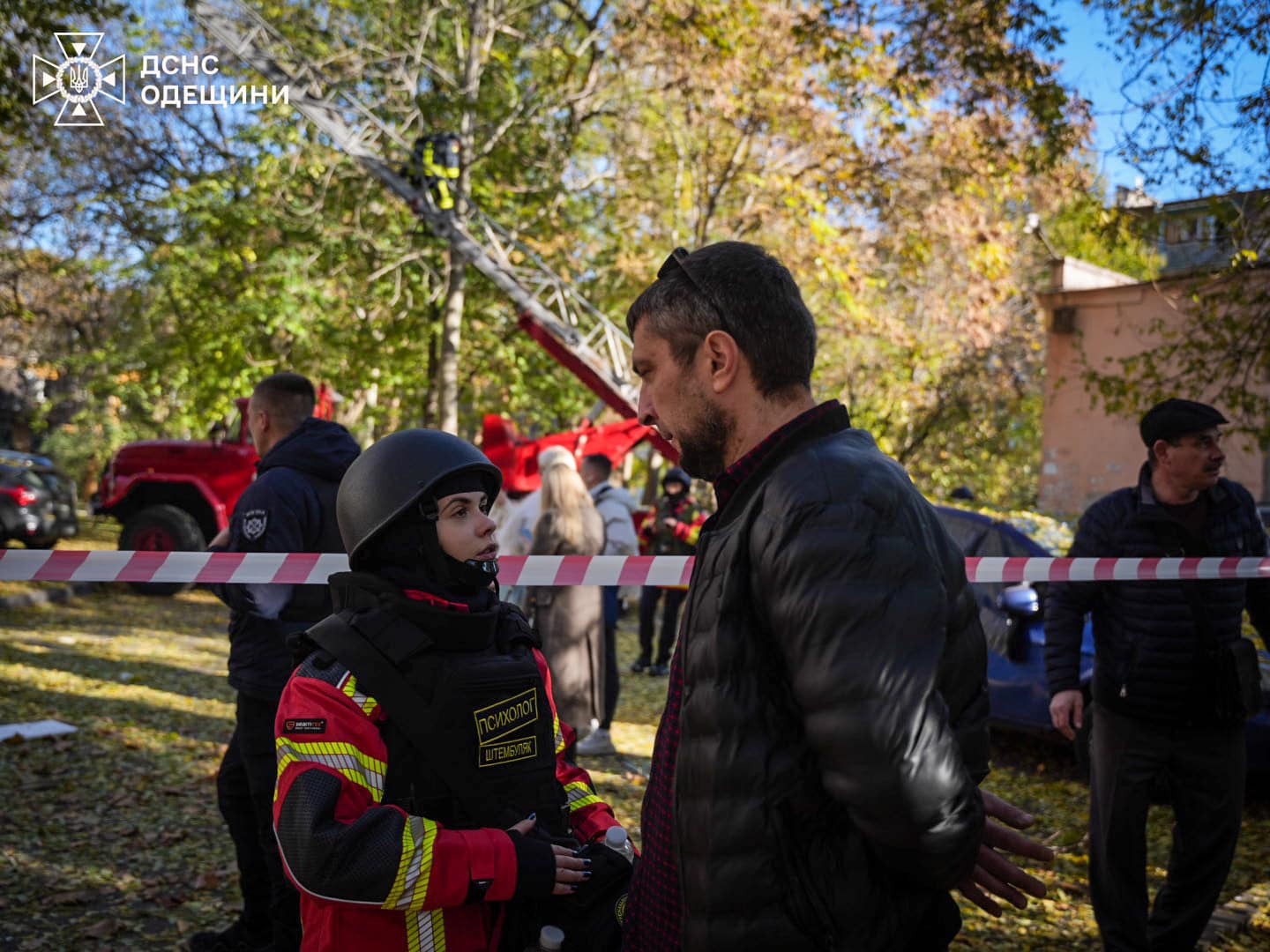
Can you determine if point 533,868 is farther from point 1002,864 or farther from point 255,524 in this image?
point 255,524

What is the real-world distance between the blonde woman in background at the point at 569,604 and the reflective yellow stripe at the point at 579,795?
444 cm

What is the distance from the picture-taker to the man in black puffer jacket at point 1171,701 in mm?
3828

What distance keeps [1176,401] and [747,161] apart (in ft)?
49.4

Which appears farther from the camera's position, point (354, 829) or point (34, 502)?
point (34, 502)

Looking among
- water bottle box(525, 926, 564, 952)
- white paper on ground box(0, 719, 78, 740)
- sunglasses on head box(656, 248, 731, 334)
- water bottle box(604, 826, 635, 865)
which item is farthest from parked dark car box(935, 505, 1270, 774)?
white paper on ground box(0, 719, 78, 740)

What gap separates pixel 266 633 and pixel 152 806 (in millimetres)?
2763

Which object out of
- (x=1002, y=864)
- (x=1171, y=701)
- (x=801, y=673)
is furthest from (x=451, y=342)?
(x=801, y=673)

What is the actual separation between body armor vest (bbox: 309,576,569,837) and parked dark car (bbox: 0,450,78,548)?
1750 cm

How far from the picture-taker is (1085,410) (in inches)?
888

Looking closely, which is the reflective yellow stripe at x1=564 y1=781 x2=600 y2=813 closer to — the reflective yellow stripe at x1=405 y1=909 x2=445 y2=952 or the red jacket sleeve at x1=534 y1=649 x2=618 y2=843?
the red jacket sleeve at x1=534 y1=649 x2=618 y2=843

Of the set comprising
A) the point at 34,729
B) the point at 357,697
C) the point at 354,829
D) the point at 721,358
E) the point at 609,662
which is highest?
the point at 721,358

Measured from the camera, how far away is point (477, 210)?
14156mm

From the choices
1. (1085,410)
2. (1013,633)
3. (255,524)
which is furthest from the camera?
(1085,410)

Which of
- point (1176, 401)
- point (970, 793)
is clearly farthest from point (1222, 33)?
point (970, 793)
